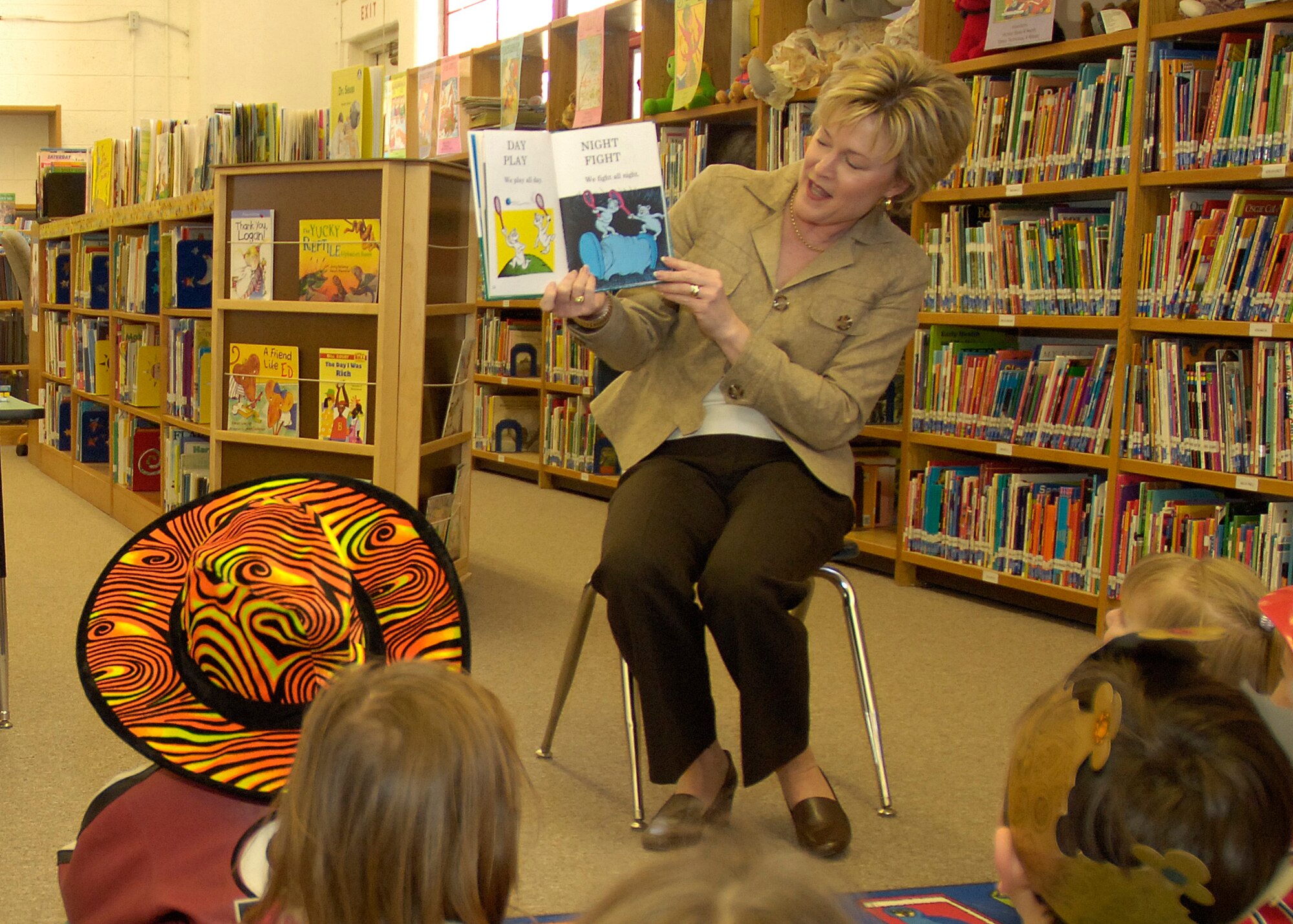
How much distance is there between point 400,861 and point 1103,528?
2661 mm

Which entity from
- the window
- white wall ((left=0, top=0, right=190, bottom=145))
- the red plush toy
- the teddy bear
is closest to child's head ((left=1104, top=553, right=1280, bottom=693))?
the red plush toy

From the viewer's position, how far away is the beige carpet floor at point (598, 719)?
5.77 ft

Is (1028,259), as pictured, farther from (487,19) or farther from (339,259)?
(487,19)

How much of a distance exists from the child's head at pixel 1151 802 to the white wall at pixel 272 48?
7342mm

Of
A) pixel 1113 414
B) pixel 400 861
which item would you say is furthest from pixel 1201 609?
pixel 1113 414

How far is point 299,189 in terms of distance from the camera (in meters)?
3.00

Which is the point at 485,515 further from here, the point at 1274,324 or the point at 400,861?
the point at 400,861

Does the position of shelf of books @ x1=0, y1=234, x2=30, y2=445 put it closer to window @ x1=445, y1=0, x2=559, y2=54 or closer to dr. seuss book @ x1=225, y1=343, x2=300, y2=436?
window @ x1=445, y1=0, x2=559, y2=54

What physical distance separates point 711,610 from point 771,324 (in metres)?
0.49

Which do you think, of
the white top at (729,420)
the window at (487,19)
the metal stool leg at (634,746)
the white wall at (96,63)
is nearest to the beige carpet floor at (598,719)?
the metal stool leg at (634,746)

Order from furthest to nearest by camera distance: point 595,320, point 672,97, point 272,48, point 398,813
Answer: point 272,48 < point 672,97 < point 595,320 < point 398,813

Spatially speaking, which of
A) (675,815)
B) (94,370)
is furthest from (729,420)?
(94,370)

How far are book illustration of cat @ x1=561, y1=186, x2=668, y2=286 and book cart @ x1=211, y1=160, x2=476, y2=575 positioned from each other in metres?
1.21

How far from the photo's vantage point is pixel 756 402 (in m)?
1.84
